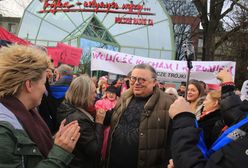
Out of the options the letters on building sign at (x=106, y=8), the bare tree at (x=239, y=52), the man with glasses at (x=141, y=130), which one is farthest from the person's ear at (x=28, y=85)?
the bare tree at (x=239, y=52)

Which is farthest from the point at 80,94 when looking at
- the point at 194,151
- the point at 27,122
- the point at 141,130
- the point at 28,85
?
the point at 194,151

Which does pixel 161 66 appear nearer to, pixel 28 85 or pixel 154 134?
pixel 154 134

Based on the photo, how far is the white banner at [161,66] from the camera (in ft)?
25.7

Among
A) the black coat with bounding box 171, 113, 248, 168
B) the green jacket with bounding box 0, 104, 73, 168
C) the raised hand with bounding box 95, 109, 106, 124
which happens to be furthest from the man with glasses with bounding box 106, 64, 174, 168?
the green jacket with bounding box 0, 104, 73, 168

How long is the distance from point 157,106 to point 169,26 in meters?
17.3

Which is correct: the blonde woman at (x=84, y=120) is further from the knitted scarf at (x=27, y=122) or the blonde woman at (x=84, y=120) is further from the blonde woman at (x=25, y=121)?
the knitted scarf at (x=27, y=122)

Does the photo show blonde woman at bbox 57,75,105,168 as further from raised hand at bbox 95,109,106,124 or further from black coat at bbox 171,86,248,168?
black coat at bbox 171,86,248,168

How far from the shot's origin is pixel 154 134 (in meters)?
3.19

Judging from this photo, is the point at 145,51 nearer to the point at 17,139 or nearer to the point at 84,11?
the point at 84,11

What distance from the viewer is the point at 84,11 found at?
802 inches

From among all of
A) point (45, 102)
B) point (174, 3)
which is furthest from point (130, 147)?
point (174, 3)

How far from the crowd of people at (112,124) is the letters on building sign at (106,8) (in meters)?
16.1

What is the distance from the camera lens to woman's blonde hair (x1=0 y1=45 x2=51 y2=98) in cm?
197

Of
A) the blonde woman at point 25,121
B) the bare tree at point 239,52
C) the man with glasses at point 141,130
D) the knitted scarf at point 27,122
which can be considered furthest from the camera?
the bare tree at point 239,52
